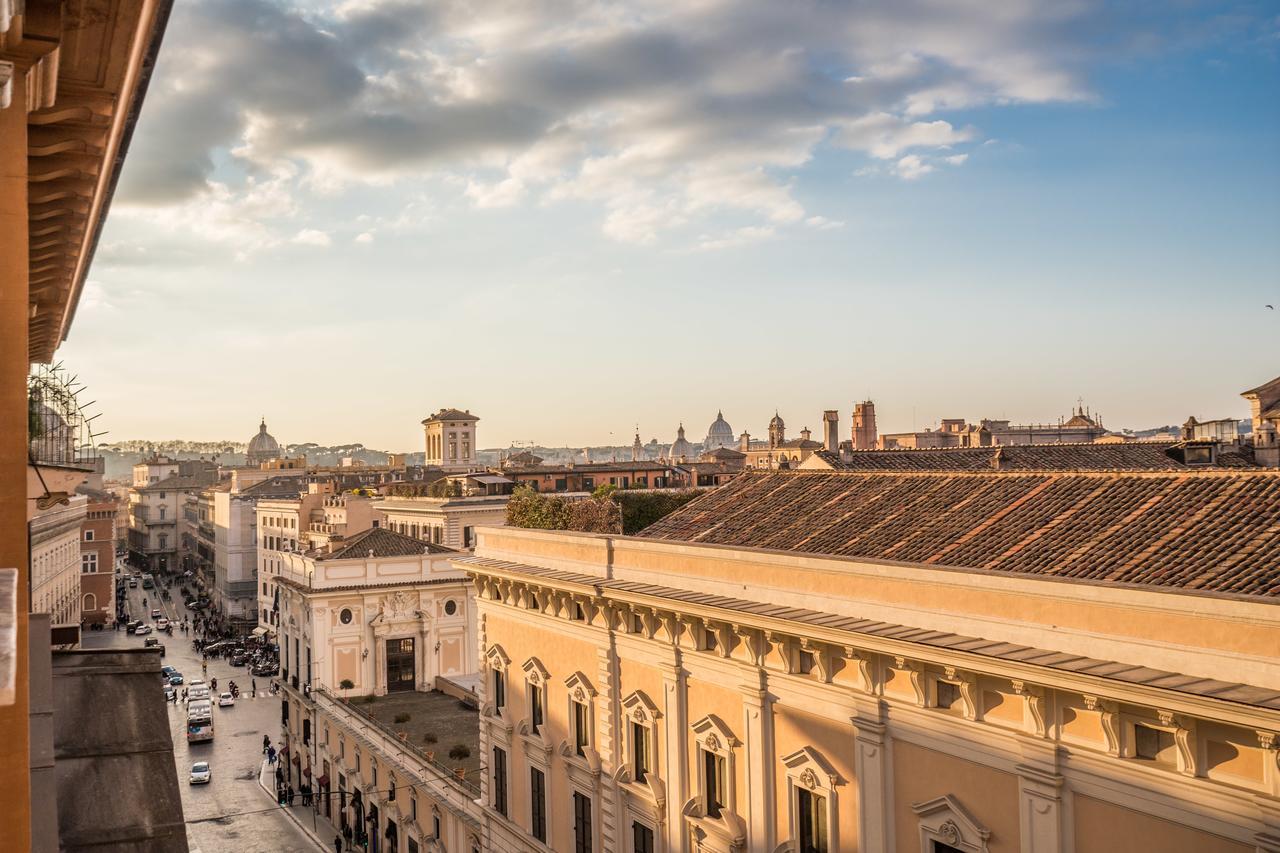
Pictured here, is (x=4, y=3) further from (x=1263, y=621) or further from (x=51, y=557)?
(x=51, y=557)

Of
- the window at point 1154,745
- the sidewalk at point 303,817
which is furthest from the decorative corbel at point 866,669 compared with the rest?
the sidewalk at point 303,817

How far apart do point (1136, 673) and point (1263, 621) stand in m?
1.27

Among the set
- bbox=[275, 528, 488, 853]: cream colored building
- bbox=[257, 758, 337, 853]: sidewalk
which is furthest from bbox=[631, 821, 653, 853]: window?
bbox=[257, 758, 337, 853]: sidewalk

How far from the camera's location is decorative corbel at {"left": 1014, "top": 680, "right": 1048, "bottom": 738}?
11109 mm

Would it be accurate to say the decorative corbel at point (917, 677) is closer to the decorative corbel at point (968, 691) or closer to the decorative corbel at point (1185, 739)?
the decorative corbel at point (968, 691)

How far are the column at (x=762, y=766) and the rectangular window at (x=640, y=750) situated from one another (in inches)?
125

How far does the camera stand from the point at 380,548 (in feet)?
136

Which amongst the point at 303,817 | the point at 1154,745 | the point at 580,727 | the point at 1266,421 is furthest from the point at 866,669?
the point at 303,817

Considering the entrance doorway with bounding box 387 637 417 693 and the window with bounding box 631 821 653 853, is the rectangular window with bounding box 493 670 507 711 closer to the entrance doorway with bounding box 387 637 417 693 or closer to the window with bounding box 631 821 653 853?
the window with bounding box 631 821 653 853

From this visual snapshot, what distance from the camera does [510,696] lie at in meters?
22.9

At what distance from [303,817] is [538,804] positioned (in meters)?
19.0

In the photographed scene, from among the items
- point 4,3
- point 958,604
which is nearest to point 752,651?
point 958,604

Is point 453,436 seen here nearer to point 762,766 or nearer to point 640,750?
point 640,750

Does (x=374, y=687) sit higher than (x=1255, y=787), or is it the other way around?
(x=1255, y=787)
